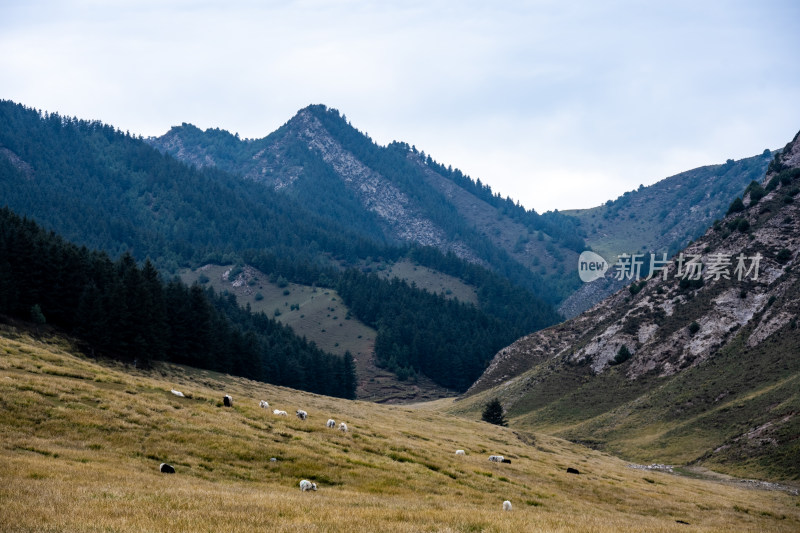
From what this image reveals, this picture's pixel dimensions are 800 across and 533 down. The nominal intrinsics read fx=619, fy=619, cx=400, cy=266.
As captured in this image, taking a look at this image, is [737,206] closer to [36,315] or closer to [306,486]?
[36,315]

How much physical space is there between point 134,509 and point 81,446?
12.8 meters

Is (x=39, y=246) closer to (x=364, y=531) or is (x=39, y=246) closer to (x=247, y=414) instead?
(x=247, y=414)

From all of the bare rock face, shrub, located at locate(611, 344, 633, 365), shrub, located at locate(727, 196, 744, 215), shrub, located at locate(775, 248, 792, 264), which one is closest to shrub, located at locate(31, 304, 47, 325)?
the bare rock face

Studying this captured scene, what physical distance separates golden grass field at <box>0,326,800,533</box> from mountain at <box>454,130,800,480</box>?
29.8 meters

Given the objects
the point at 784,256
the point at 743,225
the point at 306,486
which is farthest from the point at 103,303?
the point at 743,225

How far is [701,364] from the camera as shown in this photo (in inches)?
4454

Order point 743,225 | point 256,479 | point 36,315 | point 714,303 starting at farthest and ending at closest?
point 743,225 < point 714,303 < point 36,315 < point 256,479

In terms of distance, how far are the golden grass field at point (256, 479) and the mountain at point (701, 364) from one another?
29775mm

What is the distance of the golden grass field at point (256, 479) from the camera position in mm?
17734

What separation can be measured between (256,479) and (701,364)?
10527cm

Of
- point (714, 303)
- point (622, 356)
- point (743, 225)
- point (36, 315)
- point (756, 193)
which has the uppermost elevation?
point (756, 193)

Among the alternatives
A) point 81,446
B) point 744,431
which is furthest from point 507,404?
point 81,446

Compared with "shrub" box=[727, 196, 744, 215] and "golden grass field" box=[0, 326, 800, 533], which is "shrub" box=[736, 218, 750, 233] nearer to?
"shrub" box=[727, 196, 744, 215]

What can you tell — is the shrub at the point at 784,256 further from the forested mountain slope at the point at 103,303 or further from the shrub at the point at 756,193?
the forested mountain slope at the point at 103,303
